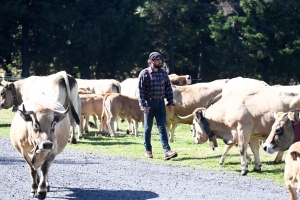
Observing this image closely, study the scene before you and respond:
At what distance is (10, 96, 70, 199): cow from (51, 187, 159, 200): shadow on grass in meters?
0.41

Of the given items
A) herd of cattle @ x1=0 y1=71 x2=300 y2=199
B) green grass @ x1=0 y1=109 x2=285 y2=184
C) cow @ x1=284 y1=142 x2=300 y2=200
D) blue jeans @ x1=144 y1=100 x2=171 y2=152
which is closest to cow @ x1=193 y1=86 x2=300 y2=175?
herd of cattle @ x1=0 y1=71 x2=300 y2=199

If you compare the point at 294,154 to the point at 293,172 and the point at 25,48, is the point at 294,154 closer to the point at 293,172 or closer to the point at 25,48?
the point at 293,172

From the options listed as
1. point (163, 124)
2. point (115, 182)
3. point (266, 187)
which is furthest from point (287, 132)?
point (163, 124)

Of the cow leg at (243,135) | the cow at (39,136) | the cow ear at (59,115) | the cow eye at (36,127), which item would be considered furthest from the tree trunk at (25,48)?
the cow eye at (36,127)

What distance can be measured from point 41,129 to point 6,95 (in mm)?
12941

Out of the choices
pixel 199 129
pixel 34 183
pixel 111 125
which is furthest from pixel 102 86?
pixel 34 183

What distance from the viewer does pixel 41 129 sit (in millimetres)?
10109

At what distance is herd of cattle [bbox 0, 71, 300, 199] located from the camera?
1023 centimetres

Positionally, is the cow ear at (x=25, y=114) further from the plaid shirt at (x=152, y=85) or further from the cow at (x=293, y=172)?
the plaid shirt at (x=152, y=85)

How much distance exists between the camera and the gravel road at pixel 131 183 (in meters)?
10.6

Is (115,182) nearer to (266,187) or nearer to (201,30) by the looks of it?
(266,187)

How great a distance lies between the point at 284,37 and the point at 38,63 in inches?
616

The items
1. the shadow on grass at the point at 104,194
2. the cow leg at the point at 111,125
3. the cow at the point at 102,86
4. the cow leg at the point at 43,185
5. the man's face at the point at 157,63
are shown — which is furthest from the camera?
the cow at the point at 102,86

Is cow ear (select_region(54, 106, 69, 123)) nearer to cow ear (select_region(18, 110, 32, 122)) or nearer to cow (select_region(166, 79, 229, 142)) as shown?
cow ear (select_region(18, 110, 32, 122))
